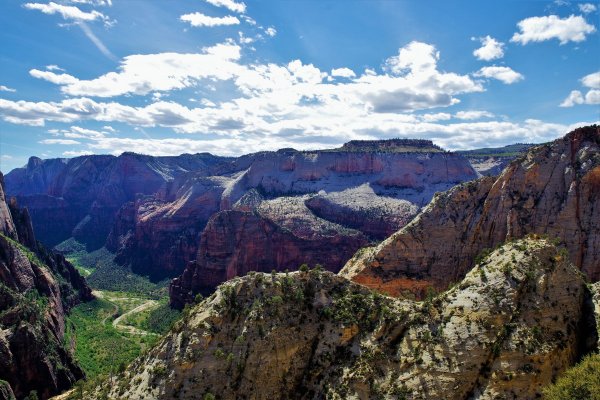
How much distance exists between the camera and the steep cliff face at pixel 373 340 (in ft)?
161

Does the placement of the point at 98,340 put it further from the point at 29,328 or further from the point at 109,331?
the point at 29,328

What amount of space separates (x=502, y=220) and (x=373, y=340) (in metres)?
42.9

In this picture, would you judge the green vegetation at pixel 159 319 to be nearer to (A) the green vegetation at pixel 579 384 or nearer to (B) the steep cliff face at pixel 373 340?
(B) the steep cliff face at pixel 373 340

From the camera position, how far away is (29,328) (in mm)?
94812

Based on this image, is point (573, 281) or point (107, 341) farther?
point (107, 341)

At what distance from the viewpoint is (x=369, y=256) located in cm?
9838

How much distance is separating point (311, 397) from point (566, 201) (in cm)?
5423

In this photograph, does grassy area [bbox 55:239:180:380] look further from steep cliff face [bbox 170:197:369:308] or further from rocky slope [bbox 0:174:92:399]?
steep cliff face [bbox 170:197:369:308]

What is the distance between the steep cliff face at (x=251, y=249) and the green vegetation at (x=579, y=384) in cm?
13806

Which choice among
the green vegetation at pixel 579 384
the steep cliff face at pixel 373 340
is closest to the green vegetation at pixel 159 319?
the steep cliff face at pixel 373 340

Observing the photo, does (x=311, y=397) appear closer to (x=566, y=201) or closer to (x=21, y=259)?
(x=566, y=201)

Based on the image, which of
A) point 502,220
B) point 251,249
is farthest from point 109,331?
point 502,220

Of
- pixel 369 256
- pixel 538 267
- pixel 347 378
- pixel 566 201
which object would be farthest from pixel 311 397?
pixel 566 201

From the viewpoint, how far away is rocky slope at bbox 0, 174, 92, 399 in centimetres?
9069
